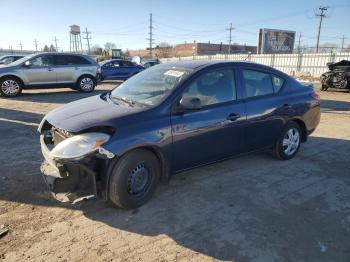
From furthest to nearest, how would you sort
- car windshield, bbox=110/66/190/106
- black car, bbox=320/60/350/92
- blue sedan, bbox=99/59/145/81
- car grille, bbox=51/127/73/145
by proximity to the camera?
blue sedan, bbox=99/59/145/81, black car, bbox=320/60/350/92, car windshield, bbox=110/66/190/106, car grille, bbox=51/127/73/145

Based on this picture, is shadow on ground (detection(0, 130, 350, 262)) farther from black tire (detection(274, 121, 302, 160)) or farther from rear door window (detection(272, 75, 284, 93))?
rear door window (detection(272, 75, 284, 93))

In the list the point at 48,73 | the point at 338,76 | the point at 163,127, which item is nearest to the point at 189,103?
the point at 163,127

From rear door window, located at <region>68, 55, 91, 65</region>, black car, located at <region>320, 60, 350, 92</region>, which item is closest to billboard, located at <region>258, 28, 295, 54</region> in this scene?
black car, located at <region>320, 60, 350, 92</region>

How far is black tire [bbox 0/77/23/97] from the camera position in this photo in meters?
12.4

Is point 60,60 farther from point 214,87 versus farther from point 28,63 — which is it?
point 214,87

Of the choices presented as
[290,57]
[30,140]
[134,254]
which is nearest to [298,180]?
[134,254]

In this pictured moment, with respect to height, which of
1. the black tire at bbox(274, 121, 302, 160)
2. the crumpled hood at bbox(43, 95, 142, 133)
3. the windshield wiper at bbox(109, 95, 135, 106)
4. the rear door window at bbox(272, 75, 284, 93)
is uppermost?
the rear door window at bbox(272, 75, 284, 93)

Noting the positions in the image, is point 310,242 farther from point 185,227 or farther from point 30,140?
point 30,140

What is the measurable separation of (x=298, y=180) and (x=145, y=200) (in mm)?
2296

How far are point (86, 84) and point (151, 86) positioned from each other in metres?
10.7

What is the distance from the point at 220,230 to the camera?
340cm

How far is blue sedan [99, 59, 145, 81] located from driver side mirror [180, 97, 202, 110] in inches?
661

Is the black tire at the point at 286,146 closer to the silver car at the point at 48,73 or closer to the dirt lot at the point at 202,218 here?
the dirt lot at the point at 202,218

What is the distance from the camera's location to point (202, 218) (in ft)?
11.9
